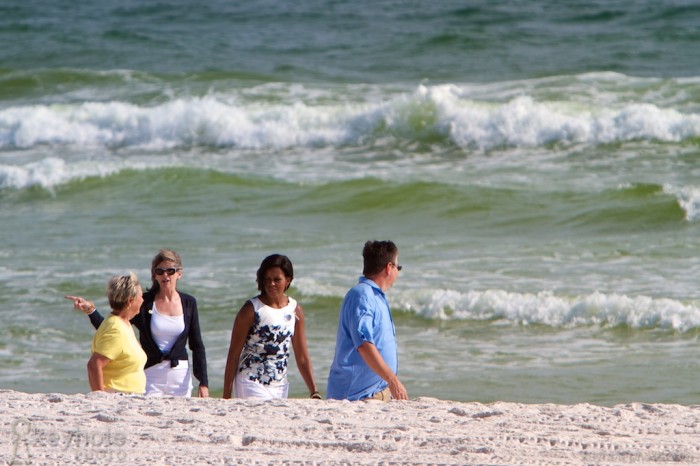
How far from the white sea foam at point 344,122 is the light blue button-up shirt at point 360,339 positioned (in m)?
13.3

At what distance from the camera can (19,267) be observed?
12445 millimetres

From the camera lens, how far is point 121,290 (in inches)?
231

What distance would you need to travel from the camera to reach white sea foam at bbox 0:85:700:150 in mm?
19047

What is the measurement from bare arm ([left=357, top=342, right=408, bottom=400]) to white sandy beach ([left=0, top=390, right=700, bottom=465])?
11 centimetres

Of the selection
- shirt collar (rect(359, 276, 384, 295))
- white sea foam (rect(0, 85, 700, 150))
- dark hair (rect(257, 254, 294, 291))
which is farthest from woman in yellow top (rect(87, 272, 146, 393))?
white sea foam (rect(0, 85, 700, 150))

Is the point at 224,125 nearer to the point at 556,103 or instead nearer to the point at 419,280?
the point at 556,103

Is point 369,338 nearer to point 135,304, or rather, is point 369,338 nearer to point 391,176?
point 135,304

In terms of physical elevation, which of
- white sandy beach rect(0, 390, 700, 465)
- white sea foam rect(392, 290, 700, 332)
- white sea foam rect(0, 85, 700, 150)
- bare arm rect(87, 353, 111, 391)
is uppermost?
white sea foam rect(0, 85, 700, 150)

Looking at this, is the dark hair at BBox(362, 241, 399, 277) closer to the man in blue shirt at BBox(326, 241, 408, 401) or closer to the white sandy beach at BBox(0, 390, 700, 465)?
the man in blue shirt at BBox(326, 241, 408, 401)

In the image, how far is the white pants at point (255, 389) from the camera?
627cm

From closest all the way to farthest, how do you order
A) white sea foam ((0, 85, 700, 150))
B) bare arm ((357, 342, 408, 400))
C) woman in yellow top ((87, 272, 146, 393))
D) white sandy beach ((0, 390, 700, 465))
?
white sandy beach ((0, 390, 700, 465))
bare arm ((357, 342, 408, 400))
woman in yellow top ((87, 272, 146, 393))
white sea foam ((0, 85, 700, 150))

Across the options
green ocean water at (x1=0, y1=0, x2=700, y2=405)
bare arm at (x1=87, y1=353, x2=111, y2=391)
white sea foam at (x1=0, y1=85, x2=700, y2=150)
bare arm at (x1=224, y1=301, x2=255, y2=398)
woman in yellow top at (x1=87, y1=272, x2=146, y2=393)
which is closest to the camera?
woman in yellow top at (x1=87, y1=272, x2=146, y2=393)

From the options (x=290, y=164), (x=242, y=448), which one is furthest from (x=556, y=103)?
(x=242, y=448)

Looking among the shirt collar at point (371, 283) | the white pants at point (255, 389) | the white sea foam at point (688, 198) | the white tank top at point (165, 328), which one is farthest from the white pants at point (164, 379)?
the white sea foam at point (688, 198)
